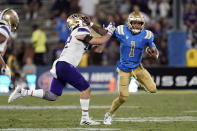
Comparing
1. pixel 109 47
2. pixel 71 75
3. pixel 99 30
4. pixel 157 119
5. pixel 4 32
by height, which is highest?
pixel 4 32

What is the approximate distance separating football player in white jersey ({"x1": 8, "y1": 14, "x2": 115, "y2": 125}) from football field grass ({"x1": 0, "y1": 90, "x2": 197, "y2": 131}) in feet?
1.28

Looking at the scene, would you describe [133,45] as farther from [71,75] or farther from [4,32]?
[4,32]

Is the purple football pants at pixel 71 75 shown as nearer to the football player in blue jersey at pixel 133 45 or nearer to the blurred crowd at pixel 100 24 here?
the football player in blue jersey at pixel 133 45

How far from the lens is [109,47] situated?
17500 mm

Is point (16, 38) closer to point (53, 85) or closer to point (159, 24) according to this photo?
point (159, 24)

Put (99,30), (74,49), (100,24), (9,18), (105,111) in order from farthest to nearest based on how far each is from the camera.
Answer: (100,24) < (105,111) < (99,30) < (9,18) < (74,49)

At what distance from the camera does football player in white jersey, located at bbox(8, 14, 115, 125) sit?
821 centimetres

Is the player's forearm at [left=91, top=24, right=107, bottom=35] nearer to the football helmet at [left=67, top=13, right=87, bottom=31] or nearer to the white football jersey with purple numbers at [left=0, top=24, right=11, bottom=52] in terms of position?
the football helmet at [left=67, top=13, right=87, bottom=31]

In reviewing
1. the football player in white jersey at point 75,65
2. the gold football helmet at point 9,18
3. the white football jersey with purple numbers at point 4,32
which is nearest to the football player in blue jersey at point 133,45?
the football player in white jersey at point 75,65

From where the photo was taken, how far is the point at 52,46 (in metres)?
19.8

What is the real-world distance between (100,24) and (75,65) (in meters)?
8.48

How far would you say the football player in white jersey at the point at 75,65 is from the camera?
8.21 m

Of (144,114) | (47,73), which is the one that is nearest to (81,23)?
(144,114)

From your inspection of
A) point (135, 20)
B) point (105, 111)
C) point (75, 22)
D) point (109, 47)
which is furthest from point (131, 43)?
point (109, 47)
